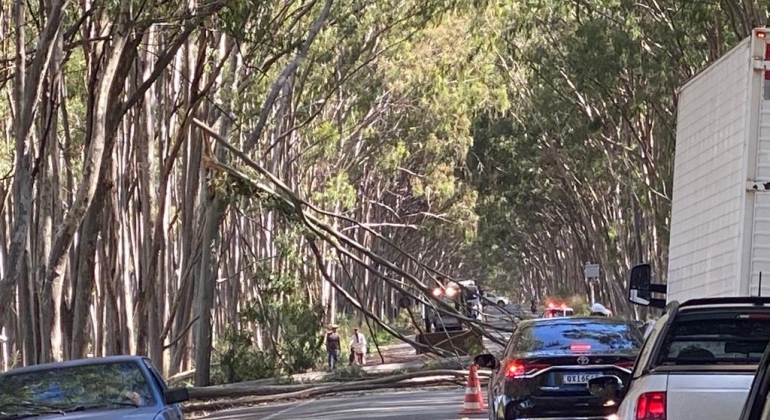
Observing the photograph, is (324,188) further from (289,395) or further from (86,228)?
(86,228)

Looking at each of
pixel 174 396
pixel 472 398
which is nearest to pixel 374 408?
pixel 472 398

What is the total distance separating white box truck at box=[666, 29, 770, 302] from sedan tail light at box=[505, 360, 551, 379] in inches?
55.3

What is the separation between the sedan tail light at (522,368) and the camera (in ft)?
40.6

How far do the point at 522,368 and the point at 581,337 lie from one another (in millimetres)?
699

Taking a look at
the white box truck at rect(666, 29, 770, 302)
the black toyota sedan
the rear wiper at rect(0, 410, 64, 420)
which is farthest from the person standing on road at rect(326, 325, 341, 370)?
the rear wiper at rect(0, 410, 64, 420)

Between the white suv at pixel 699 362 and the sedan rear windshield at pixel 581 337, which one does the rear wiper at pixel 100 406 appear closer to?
the sedan rear windshield at pixel 581 337

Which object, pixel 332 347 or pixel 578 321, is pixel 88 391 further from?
pixel 332 347

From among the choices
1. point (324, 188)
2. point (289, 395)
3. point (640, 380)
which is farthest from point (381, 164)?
point (640, 380)

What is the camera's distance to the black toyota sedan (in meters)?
12.2

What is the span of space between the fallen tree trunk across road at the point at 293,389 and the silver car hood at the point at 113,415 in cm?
1259

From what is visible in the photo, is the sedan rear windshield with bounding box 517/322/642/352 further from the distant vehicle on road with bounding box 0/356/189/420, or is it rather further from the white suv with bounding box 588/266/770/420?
the white suv with bounding box 588/266/770/420

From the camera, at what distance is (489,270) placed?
134250mm

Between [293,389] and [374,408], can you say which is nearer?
[374,408]

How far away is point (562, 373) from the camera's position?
12.3m
